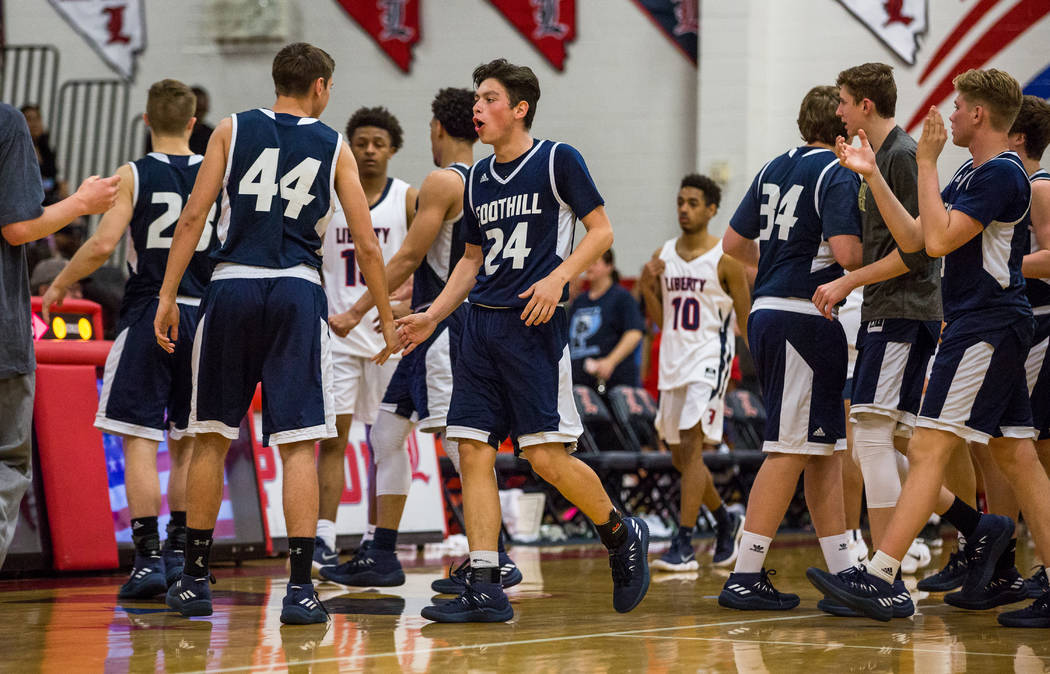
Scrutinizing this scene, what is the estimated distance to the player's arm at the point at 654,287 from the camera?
26.0 feet

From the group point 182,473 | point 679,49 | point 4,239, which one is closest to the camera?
point 4,239

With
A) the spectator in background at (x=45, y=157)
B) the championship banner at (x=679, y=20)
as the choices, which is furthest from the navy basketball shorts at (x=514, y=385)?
the championship banner at (x=679, y=20)

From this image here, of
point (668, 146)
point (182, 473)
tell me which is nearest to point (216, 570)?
point (182, 473)

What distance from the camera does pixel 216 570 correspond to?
23.1 ft

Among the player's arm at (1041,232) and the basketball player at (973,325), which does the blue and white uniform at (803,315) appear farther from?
the player's arm at (1041,232)

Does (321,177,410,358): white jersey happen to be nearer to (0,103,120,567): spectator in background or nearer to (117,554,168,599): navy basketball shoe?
(117,554,168,599): navy basketball shoe

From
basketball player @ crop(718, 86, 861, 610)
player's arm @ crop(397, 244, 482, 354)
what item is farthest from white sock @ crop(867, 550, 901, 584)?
Answer: player's arm @ crop(397, 244, 482, 354)

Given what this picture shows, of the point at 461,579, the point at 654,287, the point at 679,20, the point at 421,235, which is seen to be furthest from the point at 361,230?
the point at 679,20

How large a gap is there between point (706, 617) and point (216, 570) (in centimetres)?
304

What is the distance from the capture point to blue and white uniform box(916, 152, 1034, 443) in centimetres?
470

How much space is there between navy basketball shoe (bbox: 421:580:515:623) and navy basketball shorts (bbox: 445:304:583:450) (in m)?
0.49

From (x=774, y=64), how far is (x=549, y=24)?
234cm

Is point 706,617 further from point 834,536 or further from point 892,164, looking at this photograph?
point 892,164

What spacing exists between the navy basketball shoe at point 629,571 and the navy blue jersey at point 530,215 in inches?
36.8
